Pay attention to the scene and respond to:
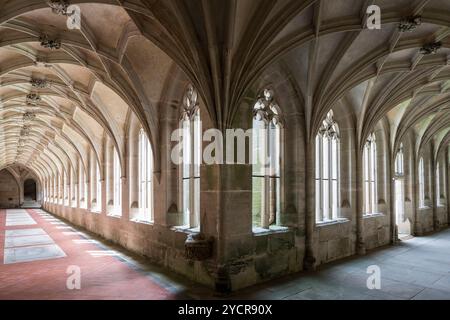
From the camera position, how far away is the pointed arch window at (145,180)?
319 inches

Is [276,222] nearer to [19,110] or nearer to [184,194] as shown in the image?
[184,194]

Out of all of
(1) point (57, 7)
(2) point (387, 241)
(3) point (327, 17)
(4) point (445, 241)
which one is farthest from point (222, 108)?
(4) point (445, 241)

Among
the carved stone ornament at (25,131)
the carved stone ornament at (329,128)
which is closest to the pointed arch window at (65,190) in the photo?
the carved stone ornament at (25,131)

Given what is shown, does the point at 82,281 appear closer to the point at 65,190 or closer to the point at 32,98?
the point at 32,98

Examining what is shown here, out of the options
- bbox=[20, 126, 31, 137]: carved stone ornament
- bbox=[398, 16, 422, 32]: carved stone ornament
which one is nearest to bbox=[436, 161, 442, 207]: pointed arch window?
bbox=[398, 16, 422, 32]: carved stone ornament

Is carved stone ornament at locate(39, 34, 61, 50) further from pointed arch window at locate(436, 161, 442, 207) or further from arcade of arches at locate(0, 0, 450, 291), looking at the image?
pointed arch window at locate(436, 161, 442, 207)

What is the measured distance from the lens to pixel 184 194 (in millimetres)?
6859

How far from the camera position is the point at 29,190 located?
1356 inches

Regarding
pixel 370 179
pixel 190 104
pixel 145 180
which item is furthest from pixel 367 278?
pixel 145 180

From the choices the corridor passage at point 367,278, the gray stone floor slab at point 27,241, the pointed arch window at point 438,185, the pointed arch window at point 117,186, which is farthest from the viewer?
the pointed arch window at point 438,185

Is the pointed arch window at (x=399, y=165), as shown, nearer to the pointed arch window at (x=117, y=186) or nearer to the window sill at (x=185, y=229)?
the window sill at (x=185, y=229)

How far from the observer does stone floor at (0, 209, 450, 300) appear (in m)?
4.90

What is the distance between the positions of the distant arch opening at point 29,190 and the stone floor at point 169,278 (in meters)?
30.0

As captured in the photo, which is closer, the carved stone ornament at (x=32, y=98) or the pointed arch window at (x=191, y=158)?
the pointed arch window at (x=191, y=158)
